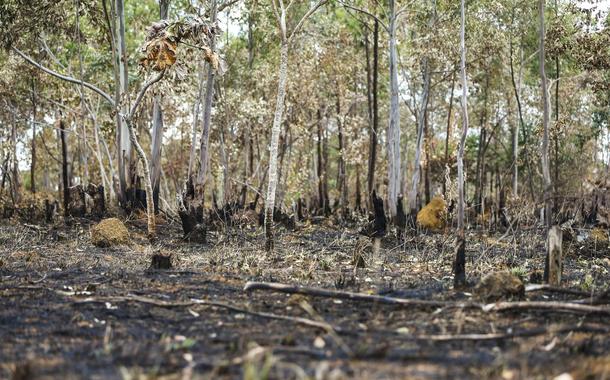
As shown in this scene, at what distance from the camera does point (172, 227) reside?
555 inches

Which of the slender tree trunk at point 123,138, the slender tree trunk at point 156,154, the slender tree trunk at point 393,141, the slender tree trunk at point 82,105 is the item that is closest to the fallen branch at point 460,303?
the slender tree trunk at point 156,154

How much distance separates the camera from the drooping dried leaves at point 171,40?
9.34 meters

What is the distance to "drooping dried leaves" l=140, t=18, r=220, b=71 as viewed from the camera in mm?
9344

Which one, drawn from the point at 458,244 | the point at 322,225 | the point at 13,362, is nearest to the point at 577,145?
the point at 322,225

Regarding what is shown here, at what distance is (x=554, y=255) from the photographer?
6039 mm

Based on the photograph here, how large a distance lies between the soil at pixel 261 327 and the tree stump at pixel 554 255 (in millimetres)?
427

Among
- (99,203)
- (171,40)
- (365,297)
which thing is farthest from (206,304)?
(99,203)

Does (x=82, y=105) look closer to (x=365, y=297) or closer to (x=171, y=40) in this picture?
(x=171, y=40)

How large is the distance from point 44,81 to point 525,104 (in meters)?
18.3

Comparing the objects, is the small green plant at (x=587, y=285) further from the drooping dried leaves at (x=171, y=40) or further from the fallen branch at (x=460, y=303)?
the drooping dried leaves at (x=171, y=40)

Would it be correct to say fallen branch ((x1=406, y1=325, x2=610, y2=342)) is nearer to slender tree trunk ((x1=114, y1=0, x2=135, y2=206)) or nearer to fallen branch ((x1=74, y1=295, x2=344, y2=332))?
fallen branch ((x1=74, y1=295, x2=344, y2=332))

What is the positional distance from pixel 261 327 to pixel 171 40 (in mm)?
6083

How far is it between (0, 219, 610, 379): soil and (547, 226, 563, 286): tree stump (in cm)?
43

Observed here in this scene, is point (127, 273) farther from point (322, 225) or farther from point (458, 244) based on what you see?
point (322, 225)
